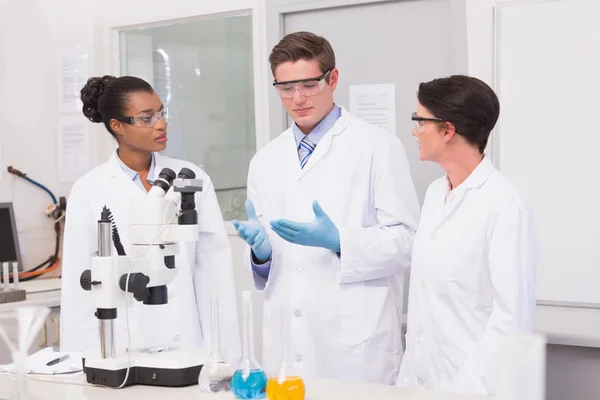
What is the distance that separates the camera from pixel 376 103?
10.9 feet

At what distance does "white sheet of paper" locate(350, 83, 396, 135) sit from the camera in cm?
329

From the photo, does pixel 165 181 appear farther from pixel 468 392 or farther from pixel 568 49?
pixel 568 49

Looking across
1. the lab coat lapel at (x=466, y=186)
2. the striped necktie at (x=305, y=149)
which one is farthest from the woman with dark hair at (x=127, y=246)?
the lab coat lapel at (x=466, y=186)

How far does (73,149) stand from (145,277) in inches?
91.9

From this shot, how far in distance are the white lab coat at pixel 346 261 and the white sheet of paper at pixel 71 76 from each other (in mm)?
1900

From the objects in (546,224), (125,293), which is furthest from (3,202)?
(546,224)

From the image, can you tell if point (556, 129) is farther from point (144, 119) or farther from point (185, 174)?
point (185, 174)

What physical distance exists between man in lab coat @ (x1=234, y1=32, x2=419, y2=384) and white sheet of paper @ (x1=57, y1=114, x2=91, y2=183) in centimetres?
185

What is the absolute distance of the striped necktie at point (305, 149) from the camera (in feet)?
8.07

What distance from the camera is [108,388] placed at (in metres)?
1.84

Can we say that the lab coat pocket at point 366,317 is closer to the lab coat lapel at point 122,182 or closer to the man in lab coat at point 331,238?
the man in lab coat at point 331,238

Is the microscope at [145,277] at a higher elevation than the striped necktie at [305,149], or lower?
lower

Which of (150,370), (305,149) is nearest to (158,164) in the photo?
(305,149)

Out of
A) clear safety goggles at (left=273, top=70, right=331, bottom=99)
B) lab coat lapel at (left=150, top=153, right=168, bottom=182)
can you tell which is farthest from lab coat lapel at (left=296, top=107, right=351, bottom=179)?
lab coat lapel at (left=150, top=153, right=168, bottom=182)
